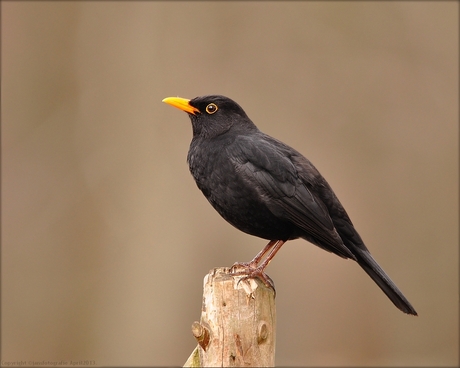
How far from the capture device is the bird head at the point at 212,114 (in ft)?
18.5

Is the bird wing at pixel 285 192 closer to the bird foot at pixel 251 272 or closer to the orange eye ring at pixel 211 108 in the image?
the bird foot at pixel 251 272

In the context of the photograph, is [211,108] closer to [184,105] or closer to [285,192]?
[184,105]

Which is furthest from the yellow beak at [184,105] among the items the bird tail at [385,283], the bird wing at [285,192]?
the bird tail at [385,283]

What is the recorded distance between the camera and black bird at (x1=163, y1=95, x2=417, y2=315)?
4977 mm

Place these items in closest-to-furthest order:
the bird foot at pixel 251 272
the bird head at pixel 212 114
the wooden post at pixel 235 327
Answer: the wooden post at pixel 235 327, the bird foot at pixel 251 272, the bird head at pixel 212 114

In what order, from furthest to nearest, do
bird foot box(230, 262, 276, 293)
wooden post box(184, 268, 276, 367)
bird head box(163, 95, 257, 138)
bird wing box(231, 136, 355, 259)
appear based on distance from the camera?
1. bird head box(163, 95, 257, 138)
2. bird wing box(231, 136, 355, 259)
3. bird foot box(230, 262, 276, 293)
4. wooden post box(184, 268, 276, 367)

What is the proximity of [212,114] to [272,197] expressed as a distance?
3.35 ft

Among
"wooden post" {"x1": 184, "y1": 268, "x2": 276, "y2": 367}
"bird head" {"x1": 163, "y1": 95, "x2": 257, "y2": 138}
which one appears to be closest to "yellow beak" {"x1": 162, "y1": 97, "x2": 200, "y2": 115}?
"bird head" {"x1": 163, "y1": 95, "x2": 257, "y2": 138}

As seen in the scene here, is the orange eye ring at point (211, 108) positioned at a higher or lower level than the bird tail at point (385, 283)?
higher

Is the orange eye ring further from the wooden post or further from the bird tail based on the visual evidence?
the wooden post

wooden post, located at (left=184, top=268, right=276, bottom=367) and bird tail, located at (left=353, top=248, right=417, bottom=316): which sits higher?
bird tail, located at (left=353, top=248, right=417, bottom=316)

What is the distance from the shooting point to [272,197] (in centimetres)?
501

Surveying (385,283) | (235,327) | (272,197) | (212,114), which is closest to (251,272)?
(272,197)

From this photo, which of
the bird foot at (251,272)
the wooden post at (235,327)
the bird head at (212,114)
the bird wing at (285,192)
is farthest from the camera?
the bird head at (212,114)
